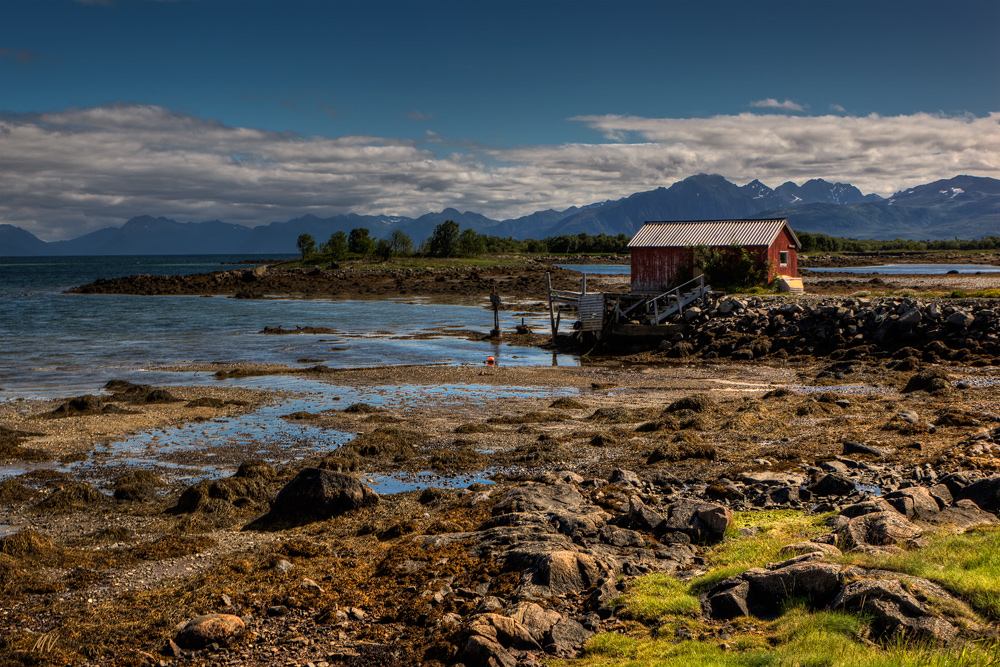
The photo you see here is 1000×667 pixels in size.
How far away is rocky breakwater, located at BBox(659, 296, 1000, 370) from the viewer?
26.6m

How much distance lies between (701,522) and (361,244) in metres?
123

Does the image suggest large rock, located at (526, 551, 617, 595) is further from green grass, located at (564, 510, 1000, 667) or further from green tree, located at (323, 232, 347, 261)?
green tree, located at (323, 232, 347, 261)

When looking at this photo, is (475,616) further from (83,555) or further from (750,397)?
(750,397)

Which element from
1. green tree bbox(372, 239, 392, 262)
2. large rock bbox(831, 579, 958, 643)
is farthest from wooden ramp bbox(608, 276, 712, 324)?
green tree bbox(372, 239, 392, 262)

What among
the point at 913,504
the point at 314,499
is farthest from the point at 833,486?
the point at 314,499

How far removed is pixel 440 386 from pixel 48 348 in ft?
81.6

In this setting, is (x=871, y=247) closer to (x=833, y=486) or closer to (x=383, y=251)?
(x=383, y=251)

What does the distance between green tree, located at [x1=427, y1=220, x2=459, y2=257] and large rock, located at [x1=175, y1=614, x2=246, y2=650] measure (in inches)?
4875

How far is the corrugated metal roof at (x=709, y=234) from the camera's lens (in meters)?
39.9

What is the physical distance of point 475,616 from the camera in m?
7.74

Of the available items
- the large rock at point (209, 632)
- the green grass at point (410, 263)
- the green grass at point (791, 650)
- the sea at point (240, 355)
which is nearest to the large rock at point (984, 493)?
the green grass at point (791, 650)

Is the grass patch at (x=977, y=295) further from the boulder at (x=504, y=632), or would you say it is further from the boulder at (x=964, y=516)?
the boulder at (x=504, y=632)

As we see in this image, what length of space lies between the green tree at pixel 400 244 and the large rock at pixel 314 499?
383 ft

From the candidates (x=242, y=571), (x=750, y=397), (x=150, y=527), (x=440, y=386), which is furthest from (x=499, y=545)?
(x=440, y=386)
